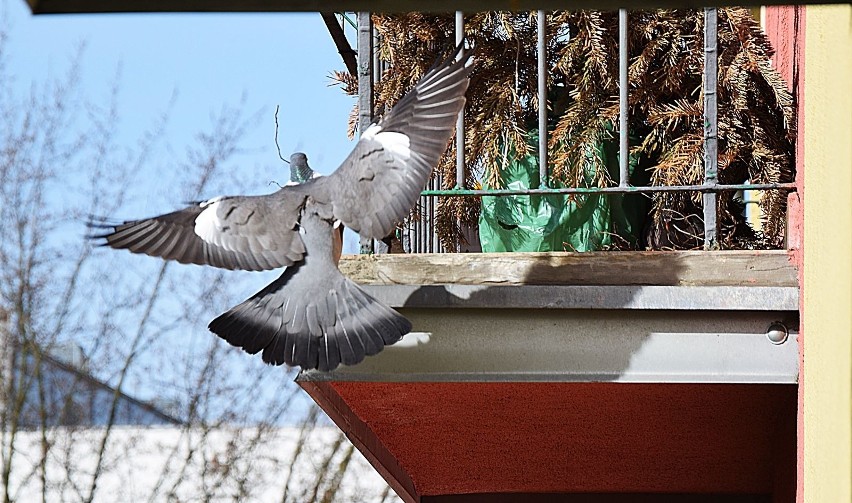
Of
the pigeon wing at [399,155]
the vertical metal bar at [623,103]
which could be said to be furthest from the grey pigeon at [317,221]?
the vertical metal bar at [623,103]

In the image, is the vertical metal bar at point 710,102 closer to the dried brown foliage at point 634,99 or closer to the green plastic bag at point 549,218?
the dried brown foliage at point 634,99

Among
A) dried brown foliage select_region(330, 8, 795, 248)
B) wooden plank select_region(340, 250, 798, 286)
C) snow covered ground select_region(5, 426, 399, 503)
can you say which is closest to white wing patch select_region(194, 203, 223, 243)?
wooden plank select_region(340, 250, 798, 286)

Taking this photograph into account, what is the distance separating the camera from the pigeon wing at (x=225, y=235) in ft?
7.96

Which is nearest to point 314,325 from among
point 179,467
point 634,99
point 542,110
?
point 542,110

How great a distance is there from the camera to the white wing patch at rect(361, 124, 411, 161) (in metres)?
2.43

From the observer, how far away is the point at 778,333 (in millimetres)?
2424

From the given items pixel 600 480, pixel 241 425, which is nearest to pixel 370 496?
pixel 241 425

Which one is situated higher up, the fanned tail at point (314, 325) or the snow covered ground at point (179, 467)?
the fanned tail at point (314, 325)

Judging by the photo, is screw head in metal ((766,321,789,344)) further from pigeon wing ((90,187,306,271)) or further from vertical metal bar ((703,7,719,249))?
pigeon wing ((90,187,306,271))

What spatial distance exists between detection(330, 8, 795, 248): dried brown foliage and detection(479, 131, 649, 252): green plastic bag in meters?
0.05

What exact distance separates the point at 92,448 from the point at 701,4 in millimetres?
7796

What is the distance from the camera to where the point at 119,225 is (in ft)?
8.02

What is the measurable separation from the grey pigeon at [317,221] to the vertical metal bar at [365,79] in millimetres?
150

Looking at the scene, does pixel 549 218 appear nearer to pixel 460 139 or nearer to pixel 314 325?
pixel 460 139
